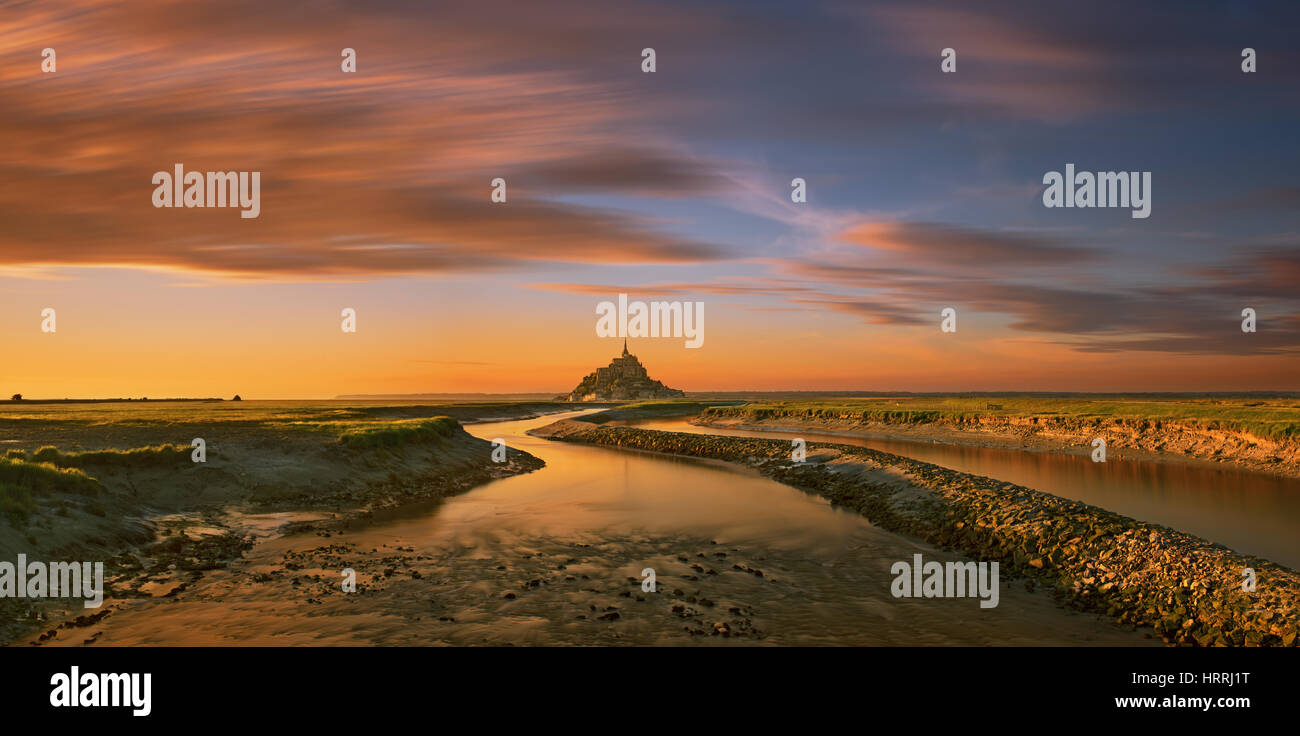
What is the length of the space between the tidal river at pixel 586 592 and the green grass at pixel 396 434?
13.8 meters

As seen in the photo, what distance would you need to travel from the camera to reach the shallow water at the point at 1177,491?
25438 mm

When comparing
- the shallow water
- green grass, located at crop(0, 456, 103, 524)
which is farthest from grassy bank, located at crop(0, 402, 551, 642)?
the shallow water

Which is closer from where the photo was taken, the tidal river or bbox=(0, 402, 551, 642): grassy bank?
the tidal river

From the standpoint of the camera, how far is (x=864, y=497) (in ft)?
113

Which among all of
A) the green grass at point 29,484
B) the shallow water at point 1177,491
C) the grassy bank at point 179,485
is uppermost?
the green grass at point 29,484

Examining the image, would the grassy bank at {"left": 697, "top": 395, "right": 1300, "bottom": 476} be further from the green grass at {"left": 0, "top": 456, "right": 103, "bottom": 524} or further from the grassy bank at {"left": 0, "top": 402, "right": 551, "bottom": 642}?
the green grass at {"left": 0, "top": 456, "right": 103, "bottom": 524}

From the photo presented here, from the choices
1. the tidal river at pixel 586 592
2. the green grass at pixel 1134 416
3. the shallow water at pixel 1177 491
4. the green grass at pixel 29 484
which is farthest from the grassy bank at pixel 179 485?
the green grass at pixel 1134 416

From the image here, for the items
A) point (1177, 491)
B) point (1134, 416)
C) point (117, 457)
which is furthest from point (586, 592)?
point (1134, 416)

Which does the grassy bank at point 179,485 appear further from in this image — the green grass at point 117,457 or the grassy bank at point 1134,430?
the grassy bank at point 1134,430

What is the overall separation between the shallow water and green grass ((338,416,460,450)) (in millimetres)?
40047

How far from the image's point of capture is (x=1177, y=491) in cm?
3603

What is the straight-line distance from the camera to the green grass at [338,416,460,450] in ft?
139
